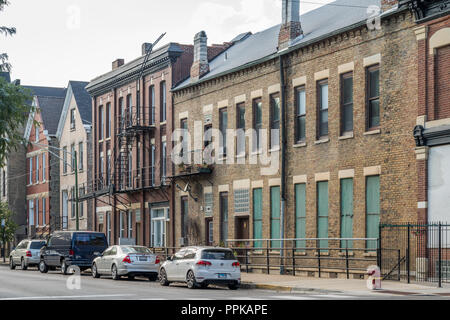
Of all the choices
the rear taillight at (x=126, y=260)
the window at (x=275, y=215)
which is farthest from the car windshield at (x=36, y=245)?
the window at (x=275, y=215)

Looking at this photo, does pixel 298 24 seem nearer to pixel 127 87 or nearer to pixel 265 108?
pixel 265 108

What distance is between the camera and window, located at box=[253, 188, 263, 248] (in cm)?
3566

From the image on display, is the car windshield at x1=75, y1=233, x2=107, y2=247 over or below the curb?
over

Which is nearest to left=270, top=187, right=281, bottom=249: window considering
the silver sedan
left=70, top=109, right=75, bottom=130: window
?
the silver sedan

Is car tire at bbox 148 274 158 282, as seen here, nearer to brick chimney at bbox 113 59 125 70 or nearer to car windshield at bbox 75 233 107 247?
car windshield at bbox 75 233 107 247

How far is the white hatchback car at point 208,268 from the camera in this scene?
25906 millimetres

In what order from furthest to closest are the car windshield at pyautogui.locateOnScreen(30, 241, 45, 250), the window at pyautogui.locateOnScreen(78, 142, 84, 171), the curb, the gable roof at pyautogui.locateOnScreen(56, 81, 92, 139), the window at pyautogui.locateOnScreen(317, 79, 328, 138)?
the gable roof at pyautogui.locateOnScreen(56, 81, 92, 139) → the window at pyautogui.locateOnScreen(78, 142, 84, 171) → the car windshield at pyautogui.locateOnScreen(30, 241, 45, 250) → the window at pyautogui.locateOnScreen(317, 79, 328, 138) → the curb

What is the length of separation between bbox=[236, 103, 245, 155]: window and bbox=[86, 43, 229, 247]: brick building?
19.2 ft

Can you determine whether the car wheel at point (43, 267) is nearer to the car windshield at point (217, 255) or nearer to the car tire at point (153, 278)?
the car tire at point (153, 278)

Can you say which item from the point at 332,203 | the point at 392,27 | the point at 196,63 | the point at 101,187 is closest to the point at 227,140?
the point at 196,63

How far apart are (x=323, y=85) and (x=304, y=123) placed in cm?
195

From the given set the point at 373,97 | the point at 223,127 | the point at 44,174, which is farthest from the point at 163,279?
the point at 44,174

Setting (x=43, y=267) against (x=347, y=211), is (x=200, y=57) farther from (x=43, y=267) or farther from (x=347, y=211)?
(x=347, y=211)

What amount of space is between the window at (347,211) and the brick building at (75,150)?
2823 cm
